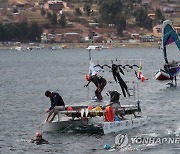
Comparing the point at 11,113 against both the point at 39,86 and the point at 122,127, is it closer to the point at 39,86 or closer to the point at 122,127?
the point at 122,127

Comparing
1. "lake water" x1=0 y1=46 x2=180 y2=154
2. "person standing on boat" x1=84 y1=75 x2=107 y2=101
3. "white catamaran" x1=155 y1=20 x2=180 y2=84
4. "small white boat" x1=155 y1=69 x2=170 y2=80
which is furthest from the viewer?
"small white boat" x1=155 y1=69 x2=170 y2=80

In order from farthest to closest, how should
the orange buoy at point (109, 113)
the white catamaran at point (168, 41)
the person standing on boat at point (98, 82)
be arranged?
the white catamaran at point (168, 41) < the person standing on boat at point (98, 82) < the orange buoy at point (109, 113)

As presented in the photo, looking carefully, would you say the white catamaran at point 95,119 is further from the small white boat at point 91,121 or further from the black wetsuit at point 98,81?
the black wetsuit at point 98,81

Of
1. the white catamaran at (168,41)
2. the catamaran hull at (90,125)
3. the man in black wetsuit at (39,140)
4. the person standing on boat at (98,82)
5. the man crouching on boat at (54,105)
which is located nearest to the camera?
the man in black wetsuit at (39,140)

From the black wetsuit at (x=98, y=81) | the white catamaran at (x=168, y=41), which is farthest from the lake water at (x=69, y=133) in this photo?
the black wetsuit at (x=98, y=81)

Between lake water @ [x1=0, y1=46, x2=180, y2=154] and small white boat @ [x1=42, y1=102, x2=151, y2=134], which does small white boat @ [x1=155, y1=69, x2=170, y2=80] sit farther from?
small white boat @ [x1=42, y1=102, x2=151, y2=134]

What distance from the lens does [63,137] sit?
52.1 metres

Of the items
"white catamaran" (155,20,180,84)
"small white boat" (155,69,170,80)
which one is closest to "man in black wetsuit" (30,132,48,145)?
"white catamaran" (155,20,180,84)

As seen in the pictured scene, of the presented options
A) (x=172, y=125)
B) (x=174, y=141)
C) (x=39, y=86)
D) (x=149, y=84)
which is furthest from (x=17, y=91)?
(x=174, y=141)

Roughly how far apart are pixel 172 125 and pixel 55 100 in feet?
30.1

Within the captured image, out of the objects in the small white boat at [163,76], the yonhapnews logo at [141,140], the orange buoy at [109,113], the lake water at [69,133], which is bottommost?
the small white boat at [163,76]

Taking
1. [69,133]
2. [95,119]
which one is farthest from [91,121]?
[69,133]

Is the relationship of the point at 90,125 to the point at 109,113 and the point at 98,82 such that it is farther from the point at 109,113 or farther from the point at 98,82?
the point at 98,82

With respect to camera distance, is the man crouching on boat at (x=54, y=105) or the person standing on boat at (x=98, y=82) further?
the person standing on boat at (x=98, y=82)
